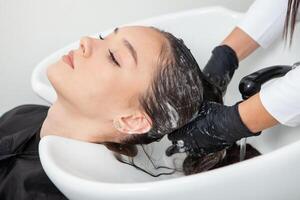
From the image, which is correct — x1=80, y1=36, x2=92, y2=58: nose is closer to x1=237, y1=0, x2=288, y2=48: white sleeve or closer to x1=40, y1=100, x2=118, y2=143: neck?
x1=40, y1=100, x2=118, y2=143: neck

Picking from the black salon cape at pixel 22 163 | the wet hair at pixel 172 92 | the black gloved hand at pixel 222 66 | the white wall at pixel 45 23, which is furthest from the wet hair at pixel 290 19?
the black salon cape at pixel 22 163

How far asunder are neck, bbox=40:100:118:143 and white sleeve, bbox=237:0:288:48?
56cm

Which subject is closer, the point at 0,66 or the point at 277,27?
the point at 277,27

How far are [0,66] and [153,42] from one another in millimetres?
788

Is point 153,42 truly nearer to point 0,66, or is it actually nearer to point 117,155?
point 117,155

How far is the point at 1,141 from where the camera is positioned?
1.26 metres

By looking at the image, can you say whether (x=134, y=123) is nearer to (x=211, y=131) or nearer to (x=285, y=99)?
(x=211, y=131)

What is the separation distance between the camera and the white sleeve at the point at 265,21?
1330mm

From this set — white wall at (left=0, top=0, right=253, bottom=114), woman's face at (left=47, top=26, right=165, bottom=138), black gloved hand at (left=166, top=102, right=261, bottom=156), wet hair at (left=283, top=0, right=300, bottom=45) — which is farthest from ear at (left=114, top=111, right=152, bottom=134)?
white wall at (left=0, top=0, right=253, bottom=114)

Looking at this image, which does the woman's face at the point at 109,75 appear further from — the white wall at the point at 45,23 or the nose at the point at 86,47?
the white wall at the point at 45,23

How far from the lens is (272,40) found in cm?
141

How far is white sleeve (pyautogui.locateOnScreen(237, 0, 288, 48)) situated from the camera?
1.33 metres

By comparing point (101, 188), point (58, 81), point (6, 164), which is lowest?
point (6, 164)

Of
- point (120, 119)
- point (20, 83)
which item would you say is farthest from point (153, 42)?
point (20, 83)
